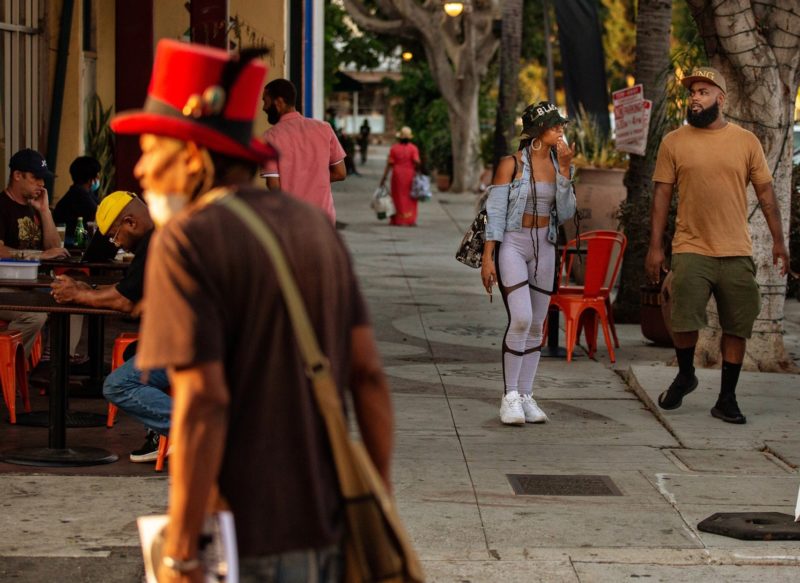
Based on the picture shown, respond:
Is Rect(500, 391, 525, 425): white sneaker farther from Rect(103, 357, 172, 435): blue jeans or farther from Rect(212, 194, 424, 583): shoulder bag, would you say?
Rect(212, 194, 424, 583): shoulder bag

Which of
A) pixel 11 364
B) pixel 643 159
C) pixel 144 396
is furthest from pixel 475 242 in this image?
pixel 643 159

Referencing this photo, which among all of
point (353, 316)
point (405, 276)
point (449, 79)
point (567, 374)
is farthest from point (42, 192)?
point (449, 79)

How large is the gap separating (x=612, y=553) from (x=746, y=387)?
3667 mm

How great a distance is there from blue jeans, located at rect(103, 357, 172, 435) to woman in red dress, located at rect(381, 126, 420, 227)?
17640 mm

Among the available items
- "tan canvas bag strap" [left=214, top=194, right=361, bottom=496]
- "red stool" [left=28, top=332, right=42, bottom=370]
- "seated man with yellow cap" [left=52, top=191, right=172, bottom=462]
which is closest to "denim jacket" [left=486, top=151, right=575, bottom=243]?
"seated man with yellow cap" [left=52, top=191, right=172, bottom=462]

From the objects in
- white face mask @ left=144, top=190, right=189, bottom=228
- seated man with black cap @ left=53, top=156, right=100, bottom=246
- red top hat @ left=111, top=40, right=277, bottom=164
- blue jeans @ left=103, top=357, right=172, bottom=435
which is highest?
red top hat @ left=111, top=40, right=277, bottom=164

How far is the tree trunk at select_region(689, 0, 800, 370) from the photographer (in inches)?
370

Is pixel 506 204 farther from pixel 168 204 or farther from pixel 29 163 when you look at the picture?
pixel 168 204

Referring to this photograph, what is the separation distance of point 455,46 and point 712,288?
27.1 metres

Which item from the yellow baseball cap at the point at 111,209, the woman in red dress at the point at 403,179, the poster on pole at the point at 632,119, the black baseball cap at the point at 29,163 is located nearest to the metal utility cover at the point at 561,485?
the yellow baseball cap at the point at 111,209

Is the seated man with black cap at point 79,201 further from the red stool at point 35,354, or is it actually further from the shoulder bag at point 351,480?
the shoulder bag at point 351,480

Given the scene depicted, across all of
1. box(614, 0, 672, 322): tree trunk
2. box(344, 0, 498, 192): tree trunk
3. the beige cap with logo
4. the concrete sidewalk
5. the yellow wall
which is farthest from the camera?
box(344, 0, 498, 192): tree trunk

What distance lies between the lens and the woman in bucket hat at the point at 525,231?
8203mm

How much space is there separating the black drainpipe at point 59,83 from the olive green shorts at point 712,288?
7517 millimetres
